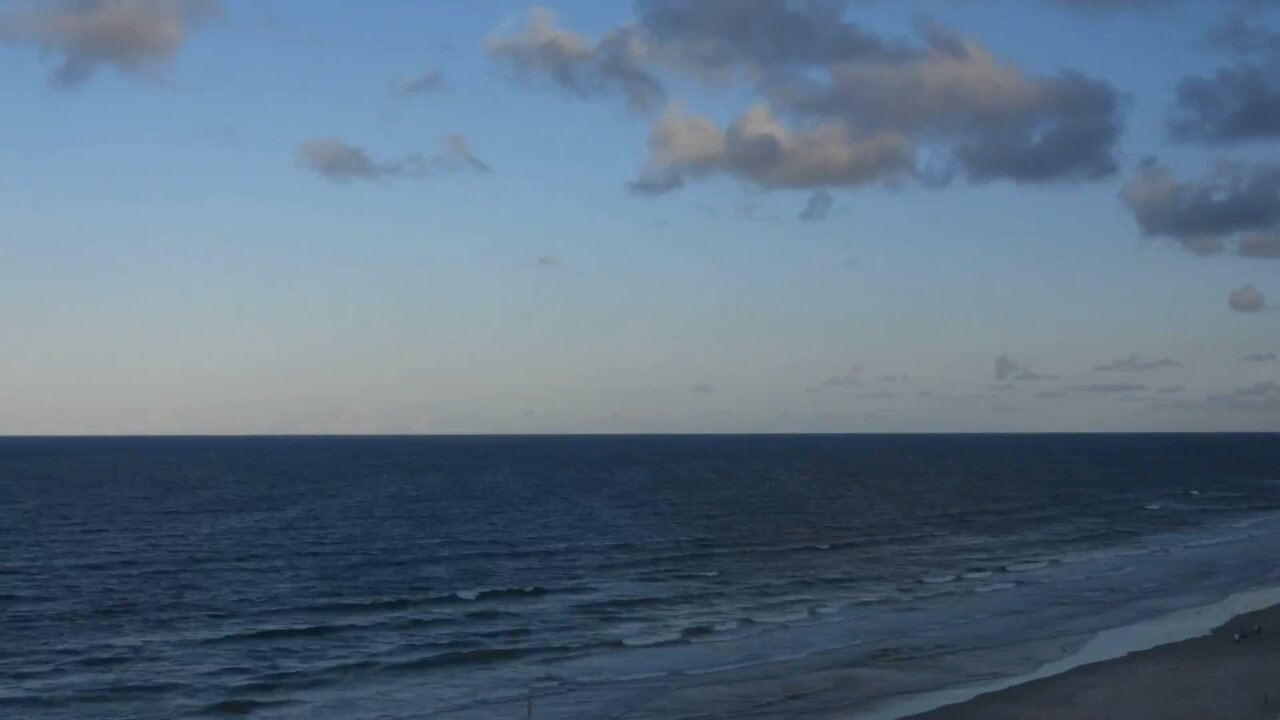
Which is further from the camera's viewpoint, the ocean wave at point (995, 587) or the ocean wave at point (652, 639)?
the ocean wave at point (995, 587)

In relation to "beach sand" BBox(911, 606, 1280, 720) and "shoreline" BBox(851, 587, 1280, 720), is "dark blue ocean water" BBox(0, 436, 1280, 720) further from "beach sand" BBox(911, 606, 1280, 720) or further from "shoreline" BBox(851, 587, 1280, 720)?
"beach sand" BBox(911, 606, 1280, 720)

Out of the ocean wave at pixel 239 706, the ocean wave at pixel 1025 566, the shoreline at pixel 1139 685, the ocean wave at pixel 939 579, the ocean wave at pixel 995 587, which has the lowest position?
the ocean wave at pixel 239 706

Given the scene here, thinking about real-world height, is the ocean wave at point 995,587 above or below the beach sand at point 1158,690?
above

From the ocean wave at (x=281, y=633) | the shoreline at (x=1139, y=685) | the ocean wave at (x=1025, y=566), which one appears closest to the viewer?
the shoreline at (x=1139, y=685)

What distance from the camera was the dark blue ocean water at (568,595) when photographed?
3484cm

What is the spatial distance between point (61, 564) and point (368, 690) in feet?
108

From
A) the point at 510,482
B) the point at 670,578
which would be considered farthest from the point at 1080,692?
the point at 510,482

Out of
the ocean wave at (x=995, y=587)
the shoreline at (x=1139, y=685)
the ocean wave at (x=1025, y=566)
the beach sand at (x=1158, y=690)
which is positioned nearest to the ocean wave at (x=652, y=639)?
the shoreline at (x=1139, y=685)

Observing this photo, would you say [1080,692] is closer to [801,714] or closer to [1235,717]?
[1235,717]

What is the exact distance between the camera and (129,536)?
2854 inches

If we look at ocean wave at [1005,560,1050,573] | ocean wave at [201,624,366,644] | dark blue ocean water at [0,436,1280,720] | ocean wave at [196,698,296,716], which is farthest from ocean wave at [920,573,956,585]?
ocean wave at [196,698,296,716]

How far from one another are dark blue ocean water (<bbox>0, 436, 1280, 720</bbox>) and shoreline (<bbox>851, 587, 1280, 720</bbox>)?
1319 mm

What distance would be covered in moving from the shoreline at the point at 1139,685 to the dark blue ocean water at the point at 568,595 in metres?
1.32

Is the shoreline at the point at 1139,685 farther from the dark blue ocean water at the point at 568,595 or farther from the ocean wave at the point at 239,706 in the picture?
the ocean wave at the point at 239,706
